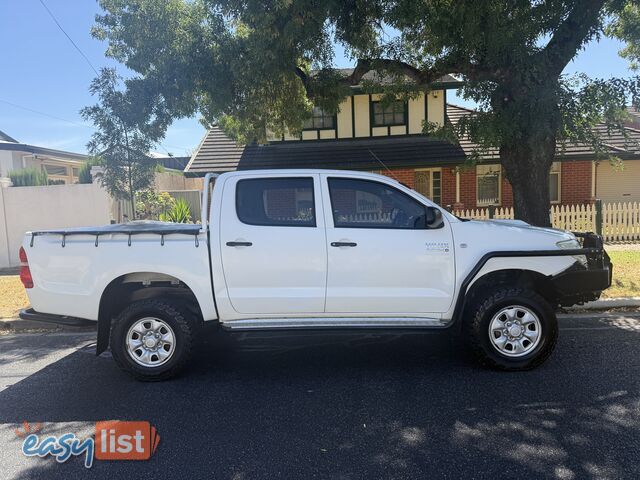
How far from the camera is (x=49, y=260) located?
465cm

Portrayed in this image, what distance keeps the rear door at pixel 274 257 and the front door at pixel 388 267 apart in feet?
0.44

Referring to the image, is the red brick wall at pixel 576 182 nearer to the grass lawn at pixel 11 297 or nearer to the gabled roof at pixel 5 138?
the grass lawn at pixel 11 297

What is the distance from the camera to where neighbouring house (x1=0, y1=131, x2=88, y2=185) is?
55.4 ft

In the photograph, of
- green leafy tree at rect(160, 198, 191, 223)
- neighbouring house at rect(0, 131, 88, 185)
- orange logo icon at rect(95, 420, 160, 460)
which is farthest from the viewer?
neighbouring house at rect(0, 131, 88, 185)

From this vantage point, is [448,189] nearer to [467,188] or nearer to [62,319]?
[467,188]

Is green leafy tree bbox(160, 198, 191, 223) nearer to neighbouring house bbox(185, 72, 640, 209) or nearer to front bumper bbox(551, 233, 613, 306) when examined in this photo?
neighbouring house bbox(185, 72, 640, 209)

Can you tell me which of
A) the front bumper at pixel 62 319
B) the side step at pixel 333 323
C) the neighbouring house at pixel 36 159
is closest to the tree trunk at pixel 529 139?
the side step at pixel 333 323

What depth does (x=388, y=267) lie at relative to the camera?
14.7 ft

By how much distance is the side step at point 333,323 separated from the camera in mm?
4516

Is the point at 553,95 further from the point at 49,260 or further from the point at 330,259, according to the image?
the point at 49,260

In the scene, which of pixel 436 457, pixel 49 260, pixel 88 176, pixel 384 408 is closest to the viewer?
pixel 436 457

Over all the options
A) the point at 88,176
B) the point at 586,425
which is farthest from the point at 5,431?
the point at 88,176

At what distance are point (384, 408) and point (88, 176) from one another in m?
10.3

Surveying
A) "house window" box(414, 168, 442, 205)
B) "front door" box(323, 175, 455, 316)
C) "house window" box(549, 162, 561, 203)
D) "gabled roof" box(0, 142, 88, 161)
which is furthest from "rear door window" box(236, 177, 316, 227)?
"gabled roof" box(0, 142, 88, 161)
